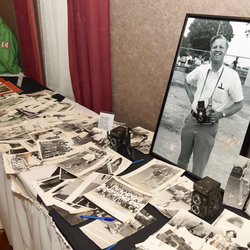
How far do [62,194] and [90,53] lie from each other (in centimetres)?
111

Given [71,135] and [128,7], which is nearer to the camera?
[71,135]

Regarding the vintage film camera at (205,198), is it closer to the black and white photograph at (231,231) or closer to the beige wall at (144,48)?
the black and white photograph at (231,231)

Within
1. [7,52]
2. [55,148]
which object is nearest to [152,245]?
[55,148]

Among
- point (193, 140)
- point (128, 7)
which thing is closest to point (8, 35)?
point (128, 7)

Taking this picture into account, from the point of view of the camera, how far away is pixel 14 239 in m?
1.23

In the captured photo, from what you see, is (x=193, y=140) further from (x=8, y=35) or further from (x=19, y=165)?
(x=8, y=35)

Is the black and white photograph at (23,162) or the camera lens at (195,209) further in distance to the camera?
the black and white photograph at (23,162)

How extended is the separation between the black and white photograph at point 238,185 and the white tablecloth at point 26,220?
0.57 meters

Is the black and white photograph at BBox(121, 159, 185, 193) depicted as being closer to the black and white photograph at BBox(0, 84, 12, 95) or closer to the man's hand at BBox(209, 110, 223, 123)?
the man's hand at BBox(209, 110, 223, 123)

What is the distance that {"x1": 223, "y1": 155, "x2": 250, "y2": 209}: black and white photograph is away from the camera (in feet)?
2.74

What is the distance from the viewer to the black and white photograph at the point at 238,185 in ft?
2.74

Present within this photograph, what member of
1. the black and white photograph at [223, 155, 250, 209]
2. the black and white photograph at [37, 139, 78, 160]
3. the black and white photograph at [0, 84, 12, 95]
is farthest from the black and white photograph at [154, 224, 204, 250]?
the black and white photograph at [0, 84, 12, 95]

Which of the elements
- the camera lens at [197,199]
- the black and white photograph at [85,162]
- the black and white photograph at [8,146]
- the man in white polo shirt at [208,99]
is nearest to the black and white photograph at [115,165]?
the black and white photograph at [85,162]

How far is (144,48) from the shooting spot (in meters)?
1.48
